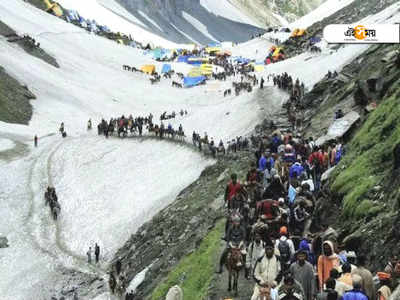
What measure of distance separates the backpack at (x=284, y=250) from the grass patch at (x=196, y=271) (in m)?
5.08

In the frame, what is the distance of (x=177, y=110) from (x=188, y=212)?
48.1 m

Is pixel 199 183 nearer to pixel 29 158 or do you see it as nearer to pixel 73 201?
pixel 73 201

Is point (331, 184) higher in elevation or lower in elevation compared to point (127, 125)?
lower

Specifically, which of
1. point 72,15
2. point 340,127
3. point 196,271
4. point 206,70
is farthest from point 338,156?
point 72,15

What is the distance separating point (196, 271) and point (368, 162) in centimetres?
702

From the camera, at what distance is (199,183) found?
3841 centimetres

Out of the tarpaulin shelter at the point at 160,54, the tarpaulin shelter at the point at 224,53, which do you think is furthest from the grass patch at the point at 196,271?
the tarpaulin shelter at the point at 224,53

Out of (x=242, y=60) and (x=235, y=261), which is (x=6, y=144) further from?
(x=242, y=60)

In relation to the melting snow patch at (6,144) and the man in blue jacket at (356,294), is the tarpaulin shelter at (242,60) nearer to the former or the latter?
the melting snow patch at (6,144)

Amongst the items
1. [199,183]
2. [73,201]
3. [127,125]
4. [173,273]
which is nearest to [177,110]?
[127,125]

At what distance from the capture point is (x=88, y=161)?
55.1 meters

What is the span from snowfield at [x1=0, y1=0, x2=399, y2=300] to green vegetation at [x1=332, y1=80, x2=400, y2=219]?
1164cm

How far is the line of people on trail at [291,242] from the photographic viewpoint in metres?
12.4

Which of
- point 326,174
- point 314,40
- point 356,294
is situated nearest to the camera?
point 356,294
